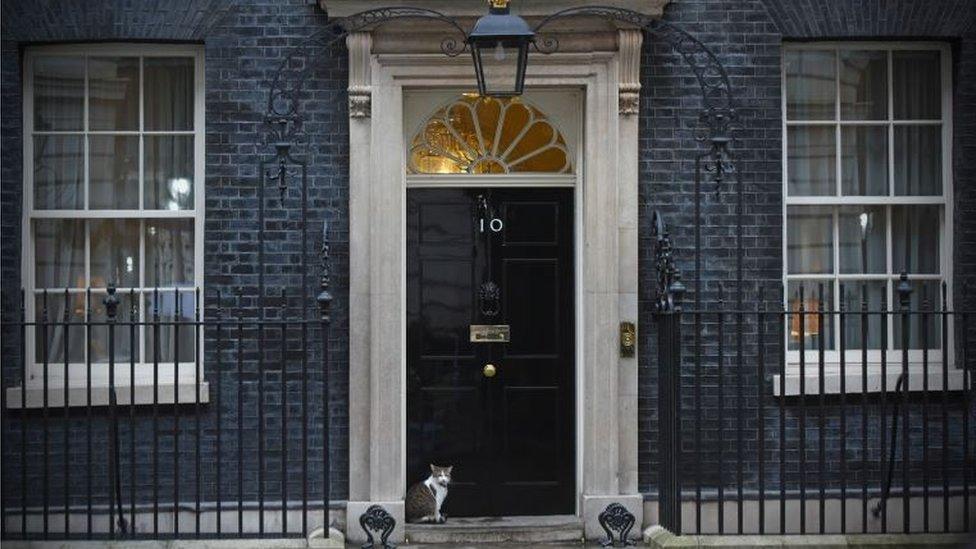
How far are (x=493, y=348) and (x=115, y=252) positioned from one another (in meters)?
2.86

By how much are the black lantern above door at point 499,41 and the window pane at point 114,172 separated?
2745mm

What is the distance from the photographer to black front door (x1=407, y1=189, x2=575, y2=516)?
988cm

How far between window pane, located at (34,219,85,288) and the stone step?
121 inches

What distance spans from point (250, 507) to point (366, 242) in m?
2.04

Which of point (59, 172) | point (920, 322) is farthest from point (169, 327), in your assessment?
point (920, 322)

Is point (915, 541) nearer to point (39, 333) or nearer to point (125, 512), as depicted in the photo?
point (125, 512)

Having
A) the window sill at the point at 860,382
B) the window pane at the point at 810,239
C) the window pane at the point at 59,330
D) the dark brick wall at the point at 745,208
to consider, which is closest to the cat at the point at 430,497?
the dark brick wall at the point at 745,208

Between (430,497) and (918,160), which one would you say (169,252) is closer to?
(430,497)

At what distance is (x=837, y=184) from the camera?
10102 millimetres

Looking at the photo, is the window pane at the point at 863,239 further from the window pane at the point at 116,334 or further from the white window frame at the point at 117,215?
the window pane at the point at 116,334

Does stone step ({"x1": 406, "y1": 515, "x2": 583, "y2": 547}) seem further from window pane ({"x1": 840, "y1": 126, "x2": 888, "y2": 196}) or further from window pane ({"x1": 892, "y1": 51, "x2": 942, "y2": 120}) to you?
window pane ({"x1": 892, "y1": 51, "x2": 942, "y2": 120})

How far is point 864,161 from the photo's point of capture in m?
10.2

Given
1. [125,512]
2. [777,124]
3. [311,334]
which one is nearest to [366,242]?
[311,334]

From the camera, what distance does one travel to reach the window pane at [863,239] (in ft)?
33.2
